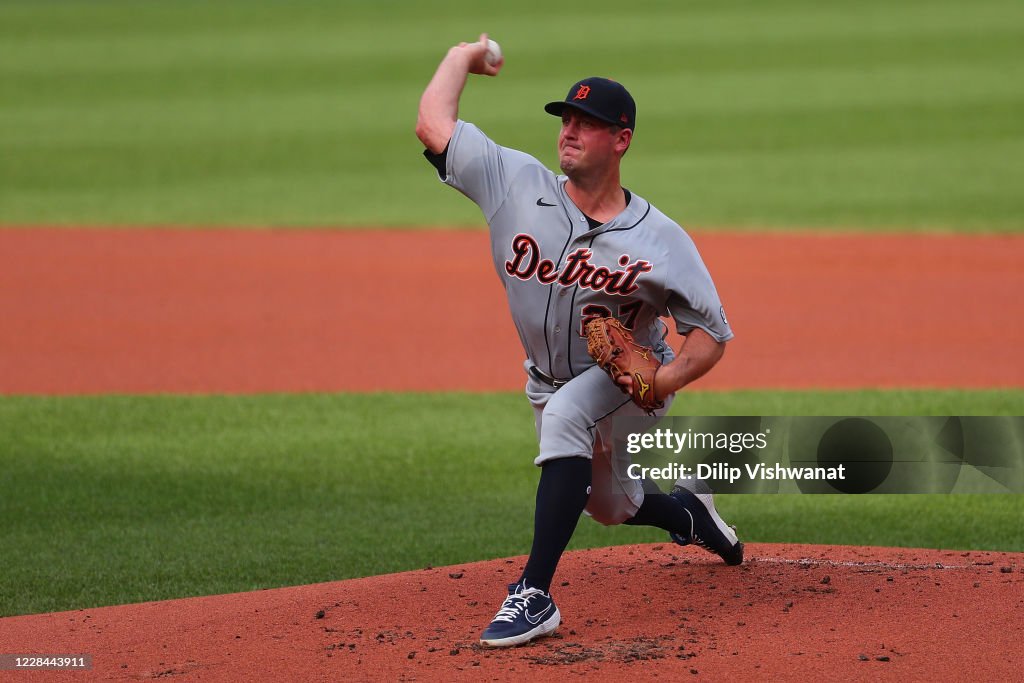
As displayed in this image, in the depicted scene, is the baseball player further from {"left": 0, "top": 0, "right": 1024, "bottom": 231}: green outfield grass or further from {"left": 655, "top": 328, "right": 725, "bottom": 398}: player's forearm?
{"left": 0, "top": 0, "right": 1024, "bottom": 231}: green outfield grass

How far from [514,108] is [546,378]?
17136mm

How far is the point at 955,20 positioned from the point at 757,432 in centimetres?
2305

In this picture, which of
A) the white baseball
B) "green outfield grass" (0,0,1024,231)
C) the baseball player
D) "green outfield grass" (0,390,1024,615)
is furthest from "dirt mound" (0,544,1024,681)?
"green outfield grass" (0,0,1024,231)

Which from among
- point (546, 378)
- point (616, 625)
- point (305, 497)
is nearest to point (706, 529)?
point (616, 625)

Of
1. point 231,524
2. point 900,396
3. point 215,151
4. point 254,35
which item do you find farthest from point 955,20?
point 231,524

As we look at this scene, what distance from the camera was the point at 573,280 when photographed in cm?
466

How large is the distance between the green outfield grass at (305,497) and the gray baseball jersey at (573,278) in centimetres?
160

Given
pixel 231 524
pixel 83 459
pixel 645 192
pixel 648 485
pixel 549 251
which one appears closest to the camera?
pixel 549 251

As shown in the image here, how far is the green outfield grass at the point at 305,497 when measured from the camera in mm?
5957

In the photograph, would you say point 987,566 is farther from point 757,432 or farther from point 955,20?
point 955,20

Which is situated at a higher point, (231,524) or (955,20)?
(955,20)

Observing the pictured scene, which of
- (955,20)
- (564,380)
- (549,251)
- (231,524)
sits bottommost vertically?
(231,524)

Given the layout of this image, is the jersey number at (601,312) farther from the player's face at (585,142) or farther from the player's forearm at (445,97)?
the player's forearm at (445,97)

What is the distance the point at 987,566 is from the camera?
17.5 ft
